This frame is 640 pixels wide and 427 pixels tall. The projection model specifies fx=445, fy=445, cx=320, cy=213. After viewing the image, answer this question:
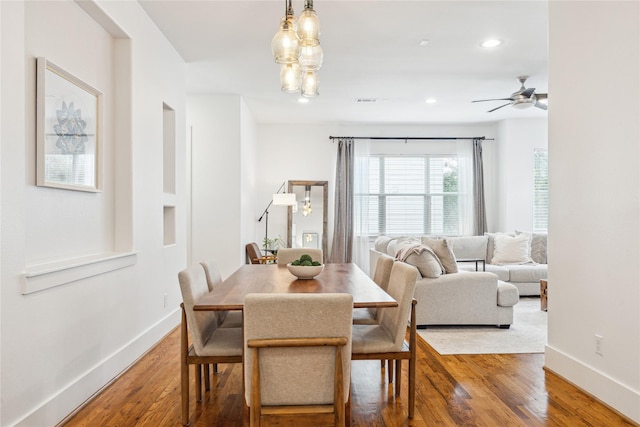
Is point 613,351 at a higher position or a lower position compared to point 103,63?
lower

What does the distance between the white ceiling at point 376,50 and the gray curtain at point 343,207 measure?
1.19 m

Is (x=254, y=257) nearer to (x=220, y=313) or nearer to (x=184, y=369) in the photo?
(x=220, y=313)

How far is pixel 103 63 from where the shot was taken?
3.15 meters

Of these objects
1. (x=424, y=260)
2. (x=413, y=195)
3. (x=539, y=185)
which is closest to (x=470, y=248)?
(x=413, y=195)

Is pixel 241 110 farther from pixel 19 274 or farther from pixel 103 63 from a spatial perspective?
pixel 19 274

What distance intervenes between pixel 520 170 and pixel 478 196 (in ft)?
2.70

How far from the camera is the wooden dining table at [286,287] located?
6.91ft

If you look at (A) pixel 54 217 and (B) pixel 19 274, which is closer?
(B) pixel 19 274

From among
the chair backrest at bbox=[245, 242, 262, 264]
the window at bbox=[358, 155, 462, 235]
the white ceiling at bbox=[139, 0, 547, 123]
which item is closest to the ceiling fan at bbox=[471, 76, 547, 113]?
the white ceiling at bbox=[139, 0, 547, 123]

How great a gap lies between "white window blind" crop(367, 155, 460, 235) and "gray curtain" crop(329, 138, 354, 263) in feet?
1.50

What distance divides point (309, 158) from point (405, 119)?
1.85 meters

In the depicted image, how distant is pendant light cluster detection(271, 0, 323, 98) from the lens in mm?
2113

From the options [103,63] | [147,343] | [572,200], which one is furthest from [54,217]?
[572,200]

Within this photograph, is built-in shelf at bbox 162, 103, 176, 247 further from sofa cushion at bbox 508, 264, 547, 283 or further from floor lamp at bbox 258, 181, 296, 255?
sofa cushion at bbox 508, 264, 547, 283
